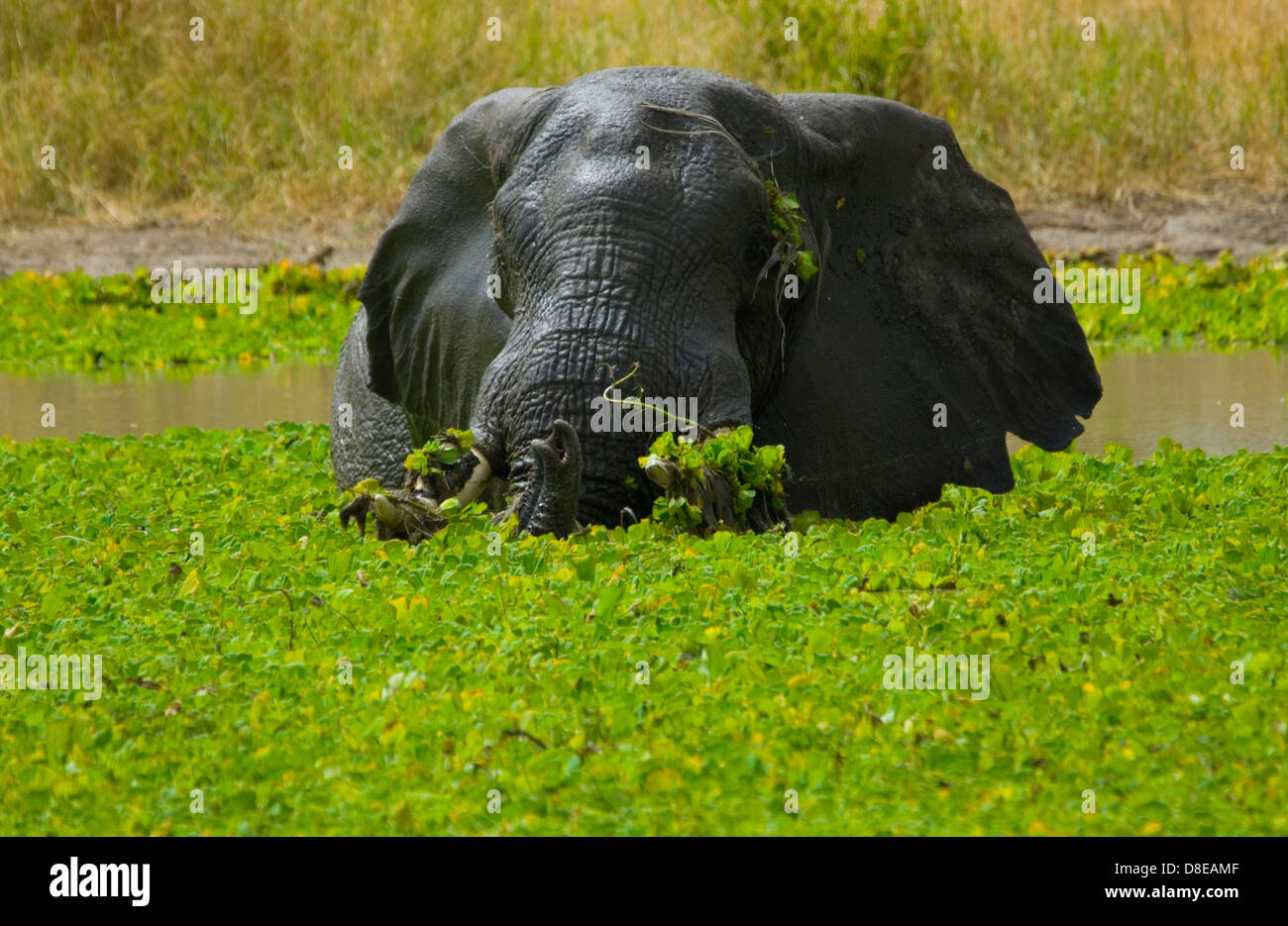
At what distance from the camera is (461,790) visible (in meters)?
4.43

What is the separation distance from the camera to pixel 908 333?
8.15m

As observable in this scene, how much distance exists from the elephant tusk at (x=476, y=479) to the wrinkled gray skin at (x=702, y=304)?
0.07ft

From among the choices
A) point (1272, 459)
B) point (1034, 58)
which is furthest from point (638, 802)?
point (1034, 58)

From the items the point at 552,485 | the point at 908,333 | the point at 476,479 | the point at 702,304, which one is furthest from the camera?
the point at 908,333

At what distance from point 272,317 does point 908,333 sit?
30.6ft

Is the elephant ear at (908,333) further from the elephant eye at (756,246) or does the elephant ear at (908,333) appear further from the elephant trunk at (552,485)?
the elephant trunk at (552,485)

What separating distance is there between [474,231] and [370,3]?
48.9 feet

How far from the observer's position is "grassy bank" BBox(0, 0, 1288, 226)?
65.6 feet

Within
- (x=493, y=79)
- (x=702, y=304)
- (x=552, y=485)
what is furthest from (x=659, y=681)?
(x=493, y=79)

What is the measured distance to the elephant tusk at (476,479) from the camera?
669 centimetres

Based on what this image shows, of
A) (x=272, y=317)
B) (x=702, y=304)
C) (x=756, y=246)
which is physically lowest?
(x=702, y=304)

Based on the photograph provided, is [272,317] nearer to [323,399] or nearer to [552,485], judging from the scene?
[323,399]

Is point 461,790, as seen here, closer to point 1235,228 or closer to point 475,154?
point 475,154

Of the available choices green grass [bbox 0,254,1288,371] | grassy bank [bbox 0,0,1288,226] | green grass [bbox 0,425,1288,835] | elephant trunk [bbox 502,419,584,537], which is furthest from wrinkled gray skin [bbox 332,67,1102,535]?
grassy bank [bbox 0,0,1288,226]
